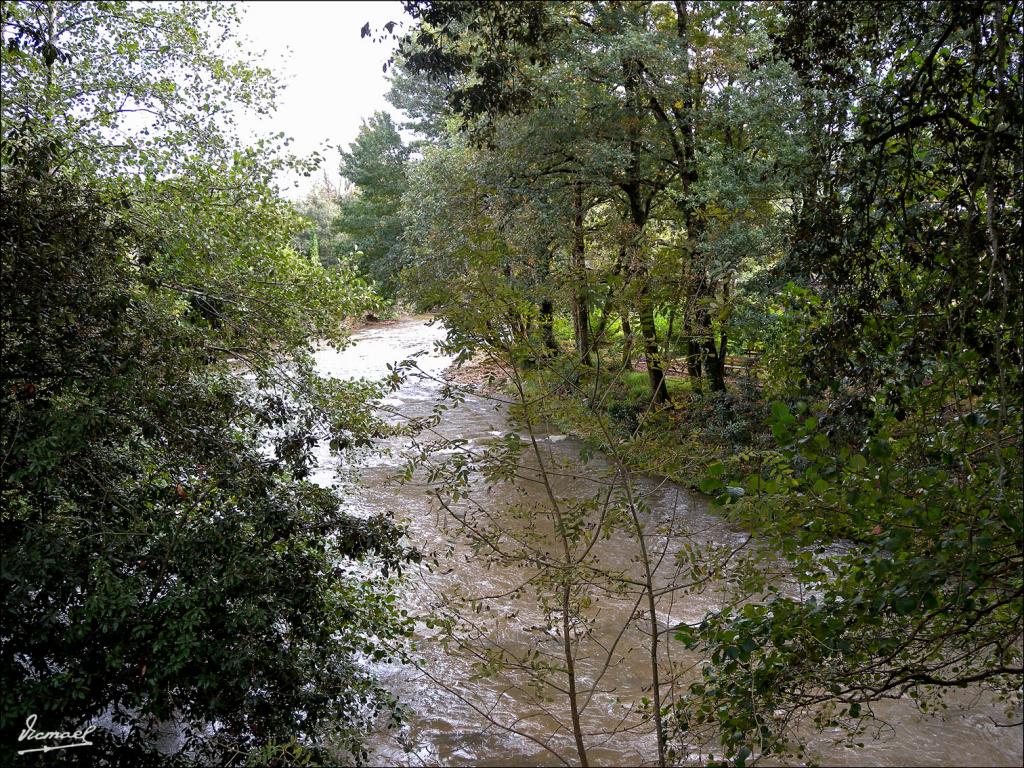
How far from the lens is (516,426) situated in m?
4.57

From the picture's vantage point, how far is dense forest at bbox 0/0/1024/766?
312 centimetres

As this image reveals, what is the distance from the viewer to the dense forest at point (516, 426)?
123 inches

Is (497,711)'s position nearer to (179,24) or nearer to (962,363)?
(962,363)

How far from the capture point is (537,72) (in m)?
10.2

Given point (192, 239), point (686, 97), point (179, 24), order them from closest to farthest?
point (192, 239), point (179, 24), point (686, 97)

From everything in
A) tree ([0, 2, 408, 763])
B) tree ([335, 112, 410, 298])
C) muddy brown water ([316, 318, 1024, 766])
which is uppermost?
tree ([335, 112, 410, 298])

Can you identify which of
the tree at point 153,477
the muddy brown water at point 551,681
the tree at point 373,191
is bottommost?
the muddy brown water at point 551,681

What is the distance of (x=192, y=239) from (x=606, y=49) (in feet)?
23.4

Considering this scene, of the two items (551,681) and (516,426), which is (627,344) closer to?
(516,426)

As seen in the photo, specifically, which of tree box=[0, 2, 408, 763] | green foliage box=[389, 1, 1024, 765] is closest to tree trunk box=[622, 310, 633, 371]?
green foliage box=[389, 1, 1024, 765]

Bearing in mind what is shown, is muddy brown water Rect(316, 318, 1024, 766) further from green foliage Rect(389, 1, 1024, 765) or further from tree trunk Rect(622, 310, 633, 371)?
tree trunk Rect(622, 310, 633, 371)

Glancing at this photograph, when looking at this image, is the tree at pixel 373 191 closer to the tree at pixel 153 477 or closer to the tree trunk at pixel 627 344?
the tree at pixel 153 477

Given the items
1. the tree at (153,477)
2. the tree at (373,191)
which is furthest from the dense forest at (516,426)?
the tree at (373,191)

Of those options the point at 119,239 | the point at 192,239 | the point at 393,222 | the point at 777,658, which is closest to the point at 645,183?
the point at 192,239
